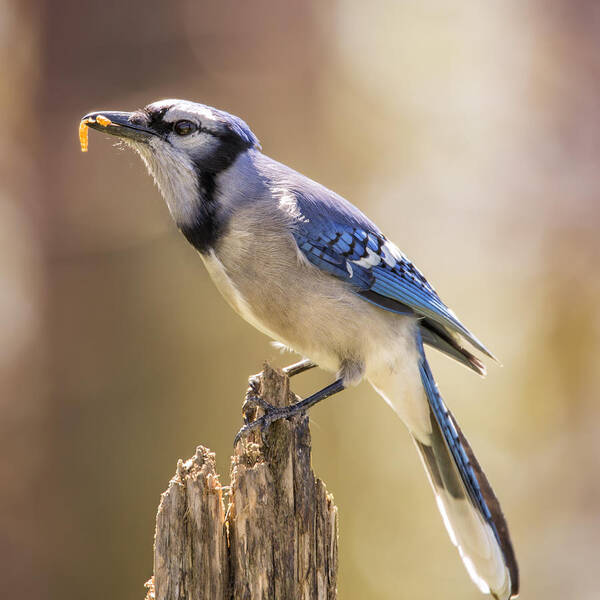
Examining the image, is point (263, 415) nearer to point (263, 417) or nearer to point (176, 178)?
point (263, 417)

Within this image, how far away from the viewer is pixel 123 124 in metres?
2.53

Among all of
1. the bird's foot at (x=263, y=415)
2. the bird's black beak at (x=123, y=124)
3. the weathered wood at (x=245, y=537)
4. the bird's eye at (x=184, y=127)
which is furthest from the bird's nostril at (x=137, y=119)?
the weathered wood at (x=245, y=537)

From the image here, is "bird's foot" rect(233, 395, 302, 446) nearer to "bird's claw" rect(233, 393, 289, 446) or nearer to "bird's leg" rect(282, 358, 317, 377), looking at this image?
"bird's claw" rect(233, 393, 289, 446)

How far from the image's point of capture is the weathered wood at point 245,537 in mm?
1954

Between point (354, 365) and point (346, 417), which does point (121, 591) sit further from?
point (354, 365)

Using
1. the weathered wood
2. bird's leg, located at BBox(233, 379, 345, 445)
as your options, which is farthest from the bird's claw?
the weathered wood

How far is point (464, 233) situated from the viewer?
543 centimetres

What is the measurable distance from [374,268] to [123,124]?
1.00 metres

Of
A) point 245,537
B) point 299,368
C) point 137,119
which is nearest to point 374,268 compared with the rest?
point 299,368

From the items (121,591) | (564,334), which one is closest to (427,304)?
(121,591)

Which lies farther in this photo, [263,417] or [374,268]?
[374,268]

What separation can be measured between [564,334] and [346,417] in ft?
6.00

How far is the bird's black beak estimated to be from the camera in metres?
2.53

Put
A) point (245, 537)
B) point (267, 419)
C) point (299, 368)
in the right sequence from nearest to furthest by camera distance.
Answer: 1. point (245, 537)
2. point (267, 419)
3. point (299, 368)
